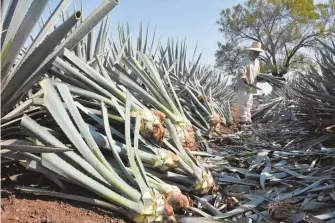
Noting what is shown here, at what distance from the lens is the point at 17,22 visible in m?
1.94

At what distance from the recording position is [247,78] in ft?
23.8

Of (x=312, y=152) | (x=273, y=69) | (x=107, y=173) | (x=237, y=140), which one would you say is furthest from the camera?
(x=273, y=69)

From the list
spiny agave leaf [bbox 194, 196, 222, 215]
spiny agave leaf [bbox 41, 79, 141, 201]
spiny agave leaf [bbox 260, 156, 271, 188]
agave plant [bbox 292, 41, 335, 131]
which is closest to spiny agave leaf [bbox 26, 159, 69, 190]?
spiny agave leaf [bbox 41, 79, 141, 201]

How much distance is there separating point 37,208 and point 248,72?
5.94 m

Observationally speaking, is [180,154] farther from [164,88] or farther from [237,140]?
[237,140]

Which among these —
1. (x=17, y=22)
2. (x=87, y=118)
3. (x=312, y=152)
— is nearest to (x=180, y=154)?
(x=87, y=118)

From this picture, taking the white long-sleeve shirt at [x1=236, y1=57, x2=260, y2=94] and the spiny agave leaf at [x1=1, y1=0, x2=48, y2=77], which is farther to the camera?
the white long-sleeve shirt at [x1=236, y1=57, x2=260, y2=94]

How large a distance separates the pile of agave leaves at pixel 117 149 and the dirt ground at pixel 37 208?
51 millimetres

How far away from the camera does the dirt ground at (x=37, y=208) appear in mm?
1762

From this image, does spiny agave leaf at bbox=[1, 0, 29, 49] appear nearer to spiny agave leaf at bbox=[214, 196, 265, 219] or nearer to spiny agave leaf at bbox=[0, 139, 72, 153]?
spiny agave leaf at bbox=[0, 139, 72, 153]

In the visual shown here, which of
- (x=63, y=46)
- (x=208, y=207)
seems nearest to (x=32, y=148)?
(x=63, y=46)

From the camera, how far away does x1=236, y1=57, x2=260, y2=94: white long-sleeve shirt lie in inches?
283

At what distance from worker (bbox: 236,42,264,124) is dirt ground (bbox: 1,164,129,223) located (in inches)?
214

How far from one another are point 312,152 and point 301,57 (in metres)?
27.8
